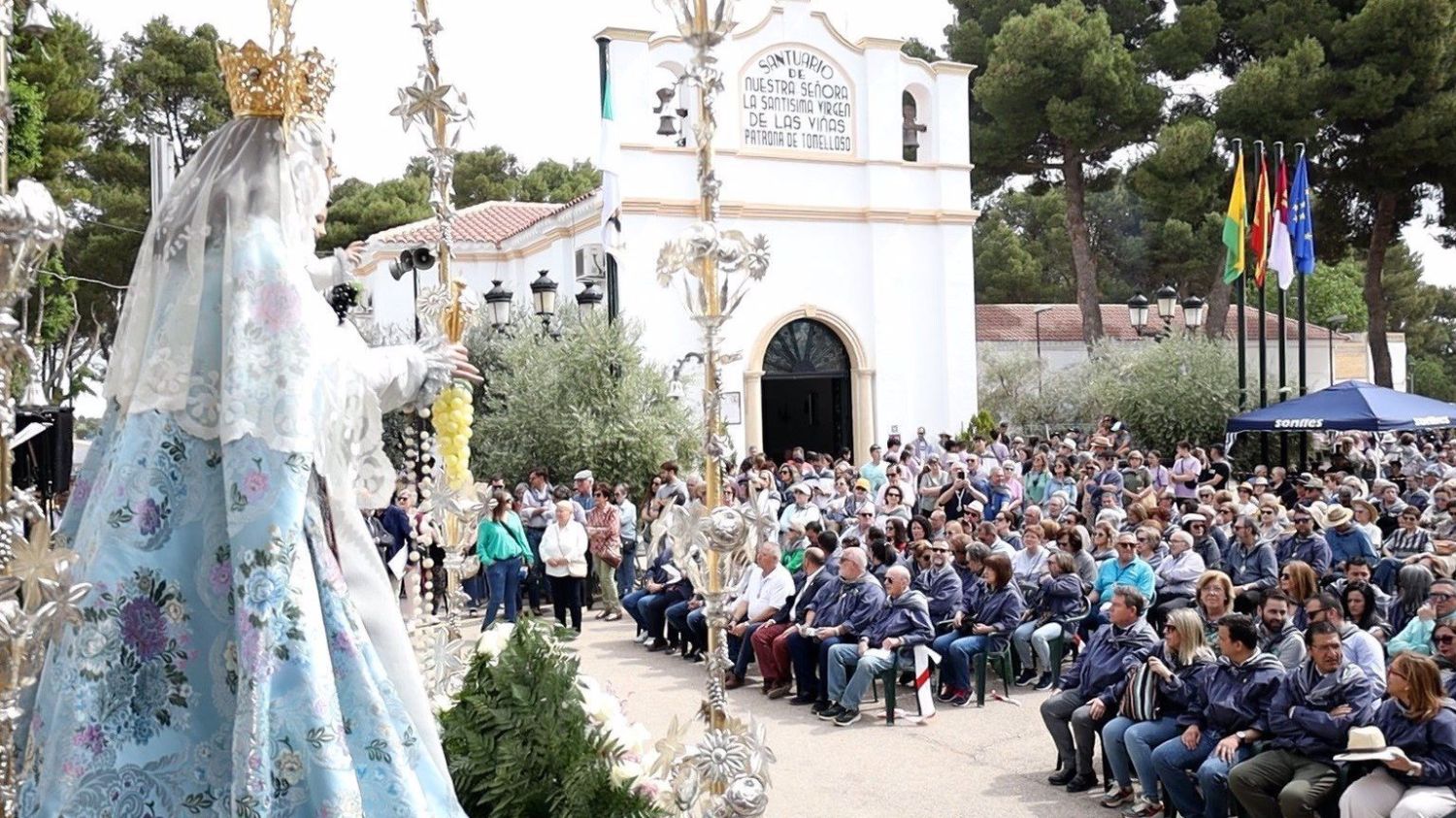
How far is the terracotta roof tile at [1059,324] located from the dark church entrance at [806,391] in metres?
8.73

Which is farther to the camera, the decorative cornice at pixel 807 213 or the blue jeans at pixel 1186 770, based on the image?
the decorative cornice at pixel 807 213

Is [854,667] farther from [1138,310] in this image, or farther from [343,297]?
[1138,310]

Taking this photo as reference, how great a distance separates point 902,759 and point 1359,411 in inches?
396

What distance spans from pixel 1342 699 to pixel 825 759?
10.6 feet

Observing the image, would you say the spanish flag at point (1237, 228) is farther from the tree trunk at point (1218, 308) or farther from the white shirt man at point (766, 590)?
the white shirt man at point (766, 590)

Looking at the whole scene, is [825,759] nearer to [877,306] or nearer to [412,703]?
[412,703]

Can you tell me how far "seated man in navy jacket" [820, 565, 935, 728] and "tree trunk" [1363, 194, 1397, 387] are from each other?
25.7m

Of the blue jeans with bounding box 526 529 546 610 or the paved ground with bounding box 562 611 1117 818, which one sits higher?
the blue jeans with bounding box 526 529 546 610

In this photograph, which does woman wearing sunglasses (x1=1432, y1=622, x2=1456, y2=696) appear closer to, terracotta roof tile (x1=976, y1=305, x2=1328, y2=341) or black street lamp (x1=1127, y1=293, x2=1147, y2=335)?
black street lamp (x1=1127, y1=293, x2=1147, y2=335)

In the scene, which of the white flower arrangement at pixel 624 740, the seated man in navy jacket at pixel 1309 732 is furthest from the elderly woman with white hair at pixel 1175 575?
the white flower arrangement at pixel 624 740

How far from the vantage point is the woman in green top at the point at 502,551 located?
12.7 metres

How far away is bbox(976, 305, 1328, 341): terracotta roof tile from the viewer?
34875 mm

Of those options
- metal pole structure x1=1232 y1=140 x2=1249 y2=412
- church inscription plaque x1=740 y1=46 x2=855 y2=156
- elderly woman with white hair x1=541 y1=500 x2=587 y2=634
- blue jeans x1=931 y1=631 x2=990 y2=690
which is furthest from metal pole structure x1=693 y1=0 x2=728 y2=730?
church inscription plaque x1=740 y1=46 x2=855 y2=156

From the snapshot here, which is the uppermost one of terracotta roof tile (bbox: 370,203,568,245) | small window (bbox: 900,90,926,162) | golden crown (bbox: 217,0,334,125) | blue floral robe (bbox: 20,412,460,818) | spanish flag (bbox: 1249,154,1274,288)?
small window (bbox: 900,90,926,162)
